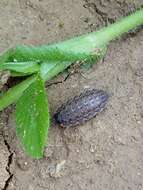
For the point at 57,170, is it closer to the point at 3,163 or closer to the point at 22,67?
the point at 3,163

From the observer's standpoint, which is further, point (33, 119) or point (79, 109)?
point (79, 109)

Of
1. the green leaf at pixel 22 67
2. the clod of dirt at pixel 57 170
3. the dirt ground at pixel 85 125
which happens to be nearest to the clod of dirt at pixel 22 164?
the dirt ground at pixel 85 125

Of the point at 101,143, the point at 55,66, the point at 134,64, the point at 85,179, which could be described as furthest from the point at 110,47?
the point at 85,179

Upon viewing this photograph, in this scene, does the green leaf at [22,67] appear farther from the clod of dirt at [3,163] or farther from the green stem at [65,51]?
the clod of dirt at [3,163]

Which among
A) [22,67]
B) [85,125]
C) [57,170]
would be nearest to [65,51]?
[22,67]

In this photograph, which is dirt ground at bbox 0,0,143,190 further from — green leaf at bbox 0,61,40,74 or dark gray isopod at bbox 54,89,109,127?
green leaf at bbox 0,61,40,74
